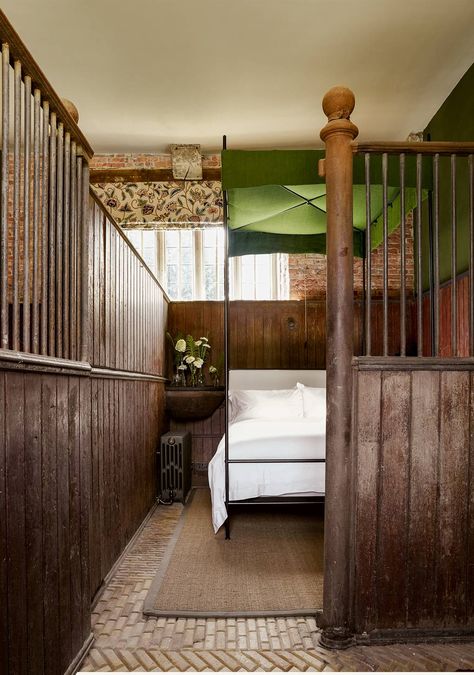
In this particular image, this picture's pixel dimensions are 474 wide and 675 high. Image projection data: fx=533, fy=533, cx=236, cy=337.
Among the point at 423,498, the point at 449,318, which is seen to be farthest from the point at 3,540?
the point at 449,318

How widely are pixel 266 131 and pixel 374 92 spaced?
1.25 meters

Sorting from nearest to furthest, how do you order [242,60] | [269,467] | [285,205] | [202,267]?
1. [269,467]
2. [285,205]
3. [242,60]
4. [202,267]

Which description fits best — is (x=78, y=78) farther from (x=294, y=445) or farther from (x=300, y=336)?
(x=294, y=445)

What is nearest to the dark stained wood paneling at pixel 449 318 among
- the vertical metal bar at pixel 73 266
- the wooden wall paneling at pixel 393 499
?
the wooden wall paneling at pixel 393 499

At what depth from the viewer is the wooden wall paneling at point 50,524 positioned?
175cm

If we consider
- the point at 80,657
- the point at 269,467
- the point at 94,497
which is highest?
the point at 94,497

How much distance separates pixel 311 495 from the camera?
145 inches

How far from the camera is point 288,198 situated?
374 centimetres

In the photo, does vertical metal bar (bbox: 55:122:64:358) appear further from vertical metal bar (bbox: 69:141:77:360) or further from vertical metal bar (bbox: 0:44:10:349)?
vertical metal bar (bbox: 0:44:10:349)

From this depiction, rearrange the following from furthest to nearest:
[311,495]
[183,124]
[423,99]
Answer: [183,124] → [423,99] → [311,495]

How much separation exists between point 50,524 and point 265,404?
3495 millimetres

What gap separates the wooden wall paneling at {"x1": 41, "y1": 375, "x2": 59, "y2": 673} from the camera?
1.75 metres

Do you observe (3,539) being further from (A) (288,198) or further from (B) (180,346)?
(B) (180,346)

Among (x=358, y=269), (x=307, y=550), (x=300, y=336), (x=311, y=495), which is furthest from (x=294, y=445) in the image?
(x=358, y=269)
